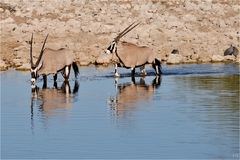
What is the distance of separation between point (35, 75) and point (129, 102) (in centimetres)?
413

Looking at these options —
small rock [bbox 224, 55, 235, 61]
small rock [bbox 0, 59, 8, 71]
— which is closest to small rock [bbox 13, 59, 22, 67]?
small rock [bbox 0, 59, 8, 71]

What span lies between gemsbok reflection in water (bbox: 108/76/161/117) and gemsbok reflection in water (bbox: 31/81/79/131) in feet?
2.67

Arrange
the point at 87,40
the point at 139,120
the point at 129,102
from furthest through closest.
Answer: the point at 87,40
the point at 129,102
the point at 139,120

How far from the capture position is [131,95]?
667 inches

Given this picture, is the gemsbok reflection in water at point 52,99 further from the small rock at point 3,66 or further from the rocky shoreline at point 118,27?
the rocky shoreline at point 118,27

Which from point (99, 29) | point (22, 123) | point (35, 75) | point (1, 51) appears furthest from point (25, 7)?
point (22, 123)

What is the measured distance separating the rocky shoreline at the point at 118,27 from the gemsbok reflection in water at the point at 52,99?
4.94 m

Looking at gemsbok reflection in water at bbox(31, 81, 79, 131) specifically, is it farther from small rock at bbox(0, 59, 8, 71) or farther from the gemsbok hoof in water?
small rock at bbox(0, 59, 8, 71)

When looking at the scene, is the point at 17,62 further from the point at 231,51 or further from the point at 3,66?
the point at 231,51

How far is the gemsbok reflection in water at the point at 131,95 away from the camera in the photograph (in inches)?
583

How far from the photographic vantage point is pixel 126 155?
10.4 metres

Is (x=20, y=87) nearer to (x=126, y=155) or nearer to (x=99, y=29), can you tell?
(x=126, y=155)

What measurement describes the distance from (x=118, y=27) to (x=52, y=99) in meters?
12.9

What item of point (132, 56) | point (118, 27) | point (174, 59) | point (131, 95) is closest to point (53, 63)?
point (132, 56)
